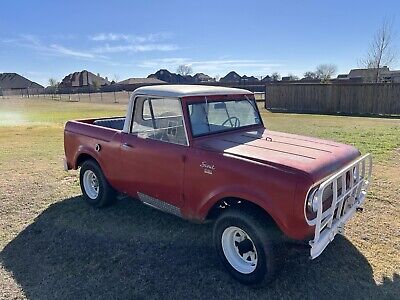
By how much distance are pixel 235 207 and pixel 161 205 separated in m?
1.07

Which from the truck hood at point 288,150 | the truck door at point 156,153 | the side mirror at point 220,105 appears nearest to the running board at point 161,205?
the truck door at point 156,153

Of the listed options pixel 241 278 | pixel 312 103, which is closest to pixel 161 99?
pixel 241 278

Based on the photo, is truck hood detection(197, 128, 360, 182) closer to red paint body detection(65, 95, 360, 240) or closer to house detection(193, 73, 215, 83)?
red paint body detection(65, 95, 360, 240)

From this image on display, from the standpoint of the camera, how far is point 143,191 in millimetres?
3980

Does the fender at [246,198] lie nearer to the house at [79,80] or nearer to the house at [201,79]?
the house at [201,79]

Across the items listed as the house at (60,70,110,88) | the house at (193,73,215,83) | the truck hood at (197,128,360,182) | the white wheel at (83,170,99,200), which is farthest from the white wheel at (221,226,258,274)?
the house at (60,70,110,88)

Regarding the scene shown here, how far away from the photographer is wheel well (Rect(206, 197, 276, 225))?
2.95 meters

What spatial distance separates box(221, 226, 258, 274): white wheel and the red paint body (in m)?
0.34

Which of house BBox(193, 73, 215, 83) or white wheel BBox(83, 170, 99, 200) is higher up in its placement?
house BBox(193, 73, 215, 83)

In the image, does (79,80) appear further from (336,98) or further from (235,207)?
(235,207)

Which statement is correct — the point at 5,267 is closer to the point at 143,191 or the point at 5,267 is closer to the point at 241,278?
the point at 143,191

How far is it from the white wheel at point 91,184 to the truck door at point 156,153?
2.99 feet

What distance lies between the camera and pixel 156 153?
143 inches

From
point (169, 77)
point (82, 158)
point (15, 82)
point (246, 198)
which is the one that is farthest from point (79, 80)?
point (246, 198)
